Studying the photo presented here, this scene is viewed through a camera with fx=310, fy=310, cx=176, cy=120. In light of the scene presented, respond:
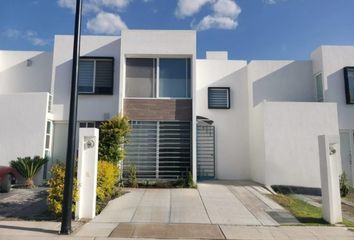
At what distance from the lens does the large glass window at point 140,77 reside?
14484mm

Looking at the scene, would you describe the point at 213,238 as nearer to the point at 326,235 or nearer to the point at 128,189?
the point at 326,235

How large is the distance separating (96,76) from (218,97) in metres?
6.38

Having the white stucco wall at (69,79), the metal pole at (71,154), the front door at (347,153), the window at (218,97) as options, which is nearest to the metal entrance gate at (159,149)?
the white stucco wall at (69,79)

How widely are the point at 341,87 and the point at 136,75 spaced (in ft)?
33.5

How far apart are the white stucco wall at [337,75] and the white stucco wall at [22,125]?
1355cm

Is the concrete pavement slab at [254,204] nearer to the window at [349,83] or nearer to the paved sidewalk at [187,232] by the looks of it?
the paved sidewalk at [187,232]

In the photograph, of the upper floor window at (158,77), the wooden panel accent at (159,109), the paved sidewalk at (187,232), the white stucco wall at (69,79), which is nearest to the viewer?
the paved sidewalk at (187,232)

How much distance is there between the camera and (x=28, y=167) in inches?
520

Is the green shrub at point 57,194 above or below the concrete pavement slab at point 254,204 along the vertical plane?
above

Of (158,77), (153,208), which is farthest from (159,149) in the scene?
(153,208)

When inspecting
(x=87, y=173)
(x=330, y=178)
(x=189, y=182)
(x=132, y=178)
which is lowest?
(x=189, y=182)

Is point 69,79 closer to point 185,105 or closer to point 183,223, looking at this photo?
point 185,105

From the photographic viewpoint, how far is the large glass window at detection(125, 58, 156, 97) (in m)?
14.5

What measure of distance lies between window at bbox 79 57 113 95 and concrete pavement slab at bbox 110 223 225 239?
27.6 feet
